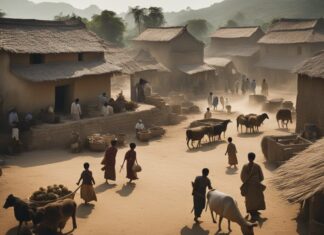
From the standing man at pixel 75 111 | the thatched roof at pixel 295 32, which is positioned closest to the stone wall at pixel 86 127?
the standing man at pixel 75 111

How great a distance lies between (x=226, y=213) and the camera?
1043 centimetres

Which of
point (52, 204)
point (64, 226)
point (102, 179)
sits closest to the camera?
point (52, 204)

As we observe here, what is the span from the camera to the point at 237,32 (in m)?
55.1

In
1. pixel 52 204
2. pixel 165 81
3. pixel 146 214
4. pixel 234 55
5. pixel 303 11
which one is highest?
pixel 303 11

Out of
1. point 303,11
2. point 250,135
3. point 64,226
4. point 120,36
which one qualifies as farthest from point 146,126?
point 303,11

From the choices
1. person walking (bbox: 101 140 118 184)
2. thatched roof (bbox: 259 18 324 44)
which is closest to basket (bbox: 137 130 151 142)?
person walking (bbox: 101 140 118 184)

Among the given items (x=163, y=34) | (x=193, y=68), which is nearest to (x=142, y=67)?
(x=193, y=68)

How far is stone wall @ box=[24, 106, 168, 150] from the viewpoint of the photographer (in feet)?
65.5

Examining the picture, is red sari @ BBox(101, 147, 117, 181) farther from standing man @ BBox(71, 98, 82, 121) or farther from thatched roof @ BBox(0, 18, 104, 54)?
thatched roof @ BBox(0, 18, 104, 54)

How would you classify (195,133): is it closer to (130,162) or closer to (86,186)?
(130,162)

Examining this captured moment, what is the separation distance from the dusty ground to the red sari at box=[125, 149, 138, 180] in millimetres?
347

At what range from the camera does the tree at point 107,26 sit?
6606 cm

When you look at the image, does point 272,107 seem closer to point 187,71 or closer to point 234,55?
point 187,71

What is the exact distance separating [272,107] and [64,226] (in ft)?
73.8
